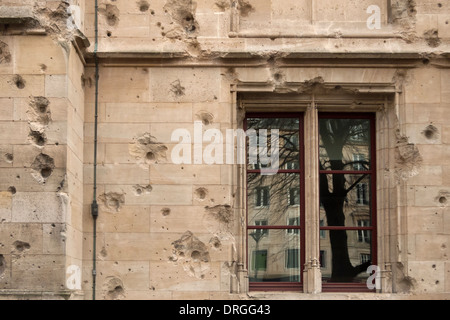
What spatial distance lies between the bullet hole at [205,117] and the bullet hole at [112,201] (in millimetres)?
1181

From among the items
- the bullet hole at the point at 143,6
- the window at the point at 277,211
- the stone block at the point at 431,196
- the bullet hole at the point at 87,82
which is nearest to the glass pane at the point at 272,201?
the window at the point at 277,211

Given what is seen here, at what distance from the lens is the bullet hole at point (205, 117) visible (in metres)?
8.91

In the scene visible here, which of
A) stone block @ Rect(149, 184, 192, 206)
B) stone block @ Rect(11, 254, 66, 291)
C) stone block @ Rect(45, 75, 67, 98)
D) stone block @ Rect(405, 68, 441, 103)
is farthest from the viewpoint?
stone block @ Rect(405, 68, 441, 103)

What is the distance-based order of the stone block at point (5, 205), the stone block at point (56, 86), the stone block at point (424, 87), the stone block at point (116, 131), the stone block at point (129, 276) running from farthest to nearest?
1. the stone block at point (424, 87)
2. the stone block at point (116, 131)
3. the stone block at point (129, 276)
4. the stone block at point (56, 86)
5. the stone block at point (5, 205)

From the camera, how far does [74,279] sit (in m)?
8.27

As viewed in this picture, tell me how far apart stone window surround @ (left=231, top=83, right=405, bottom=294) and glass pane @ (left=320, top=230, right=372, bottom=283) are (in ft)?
0.45

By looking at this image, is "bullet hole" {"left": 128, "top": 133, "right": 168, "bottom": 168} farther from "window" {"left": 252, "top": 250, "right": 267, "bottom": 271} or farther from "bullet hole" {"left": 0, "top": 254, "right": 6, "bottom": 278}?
"bullet hole" {"left": 0, "top": 254, "right": 6, "bottom": 278}

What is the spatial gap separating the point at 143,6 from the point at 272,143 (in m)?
2.11

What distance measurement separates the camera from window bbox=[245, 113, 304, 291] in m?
9.02

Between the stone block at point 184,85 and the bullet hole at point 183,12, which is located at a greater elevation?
the bullet hole at point 183,12

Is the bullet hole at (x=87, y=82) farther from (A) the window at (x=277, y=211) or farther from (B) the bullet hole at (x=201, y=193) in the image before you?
(A) the window at (x=277, y=211)

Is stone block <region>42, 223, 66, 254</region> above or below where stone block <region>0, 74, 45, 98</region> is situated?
below

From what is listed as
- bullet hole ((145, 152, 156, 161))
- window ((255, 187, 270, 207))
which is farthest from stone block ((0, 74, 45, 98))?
window ((255, 187, 270, 207))

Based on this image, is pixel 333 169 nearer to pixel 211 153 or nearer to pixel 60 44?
pixel 211 153
